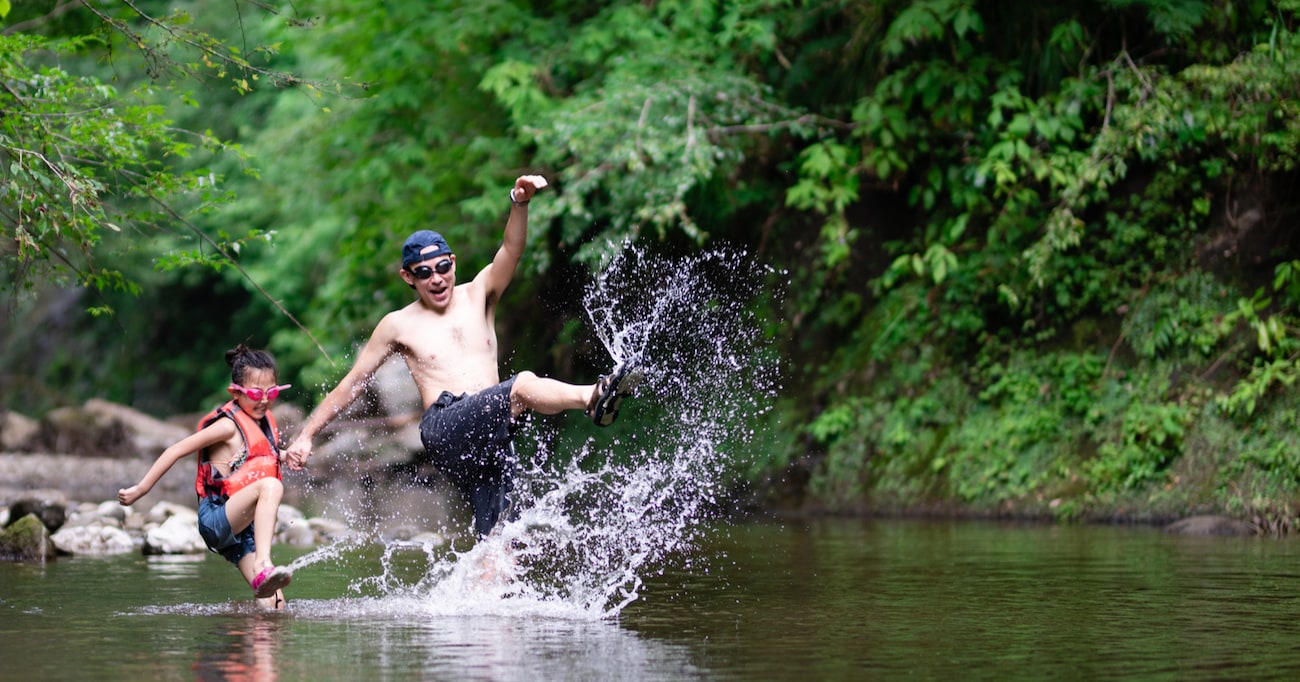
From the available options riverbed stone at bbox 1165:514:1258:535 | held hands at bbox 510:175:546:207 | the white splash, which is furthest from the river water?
held hands at bbox 510:175:546:207

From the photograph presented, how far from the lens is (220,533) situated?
7.23 meters

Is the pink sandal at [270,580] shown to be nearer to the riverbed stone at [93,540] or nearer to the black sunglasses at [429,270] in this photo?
the black sunglasses at [429,270]

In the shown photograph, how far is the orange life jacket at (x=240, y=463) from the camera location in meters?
7.30

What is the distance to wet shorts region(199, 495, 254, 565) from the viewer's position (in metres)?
7.22

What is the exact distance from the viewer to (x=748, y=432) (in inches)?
625

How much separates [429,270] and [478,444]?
0.91m

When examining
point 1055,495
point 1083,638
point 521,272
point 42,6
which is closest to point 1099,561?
point 1083,638

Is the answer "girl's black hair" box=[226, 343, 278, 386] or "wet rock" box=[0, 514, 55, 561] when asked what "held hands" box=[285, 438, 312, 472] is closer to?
"girl's black hair" box=[226, 343, 278, 386]

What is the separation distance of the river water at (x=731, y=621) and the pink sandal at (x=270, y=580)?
0.10 m

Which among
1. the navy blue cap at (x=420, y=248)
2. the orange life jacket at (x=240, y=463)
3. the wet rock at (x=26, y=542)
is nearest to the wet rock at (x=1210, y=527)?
the navy blue cap at (x=420, y=248)

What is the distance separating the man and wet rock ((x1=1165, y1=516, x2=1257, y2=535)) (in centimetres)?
576

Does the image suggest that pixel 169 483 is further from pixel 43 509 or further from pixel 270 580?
pixel 270 580

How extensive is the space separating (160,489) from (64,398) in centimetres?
1219

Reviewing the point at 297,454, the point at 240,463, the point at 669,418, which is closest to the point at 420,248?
the point at 297,454
